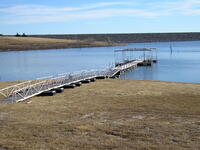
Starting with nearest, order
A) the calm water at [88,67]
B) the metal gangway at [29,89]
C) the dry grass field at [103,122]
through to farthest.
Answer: the dry grass field at [103,122], the metal gangway at [29,89], the calm water at [88,67]

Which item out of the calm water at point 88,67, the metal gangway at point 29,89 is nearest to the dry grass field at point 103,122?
the metal gangway at point 29,89

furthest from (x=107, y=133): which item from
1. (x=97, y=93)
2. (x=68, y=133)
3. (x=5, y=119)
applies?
(x=97, y=93)

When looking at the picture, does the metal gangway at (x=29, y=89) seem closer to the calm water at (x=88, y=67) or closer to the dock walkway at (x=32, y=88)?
the dock walkway at (x=32, y=88)

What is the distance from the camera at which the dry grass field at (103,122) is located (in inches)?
501

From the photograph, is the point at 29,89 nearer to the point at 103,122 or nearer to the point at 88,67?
the point at 103,122

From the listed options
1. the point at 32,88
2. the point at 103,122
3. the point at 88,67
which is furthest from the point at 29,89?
the point at 88,67

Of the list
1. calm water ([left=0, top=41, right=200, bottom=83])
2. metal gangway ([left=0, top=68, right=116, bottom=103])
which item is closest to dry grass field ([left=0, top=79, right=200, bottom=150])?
metal gangway ([left=0, top=68, right=116, bottom=103])

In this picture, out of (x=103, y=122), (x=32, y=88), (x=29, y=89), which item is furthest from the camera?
(x=32, y=88)

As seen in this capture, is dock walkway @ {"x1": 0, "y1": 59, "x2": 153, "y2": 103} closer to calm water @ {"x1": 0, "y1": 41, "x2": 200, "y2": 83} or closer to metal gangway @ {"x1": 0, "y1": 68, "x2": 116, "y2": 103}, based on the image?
metal gangway @ {"x1": 0, "y1": 68, "x2": 116, "y2": 103}

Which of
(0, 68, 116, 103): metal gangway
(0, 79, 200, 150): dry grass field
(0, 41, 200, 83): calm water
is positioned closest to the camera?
(0, 79, 200, 150): dry grass field

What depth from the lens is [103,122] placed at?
53.2 ft

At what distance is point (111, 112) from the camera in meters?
18.9

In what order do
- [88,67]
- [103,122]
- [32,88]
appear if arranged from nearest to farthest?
1. [103,122]
2. [32,88]
3. [88,67]

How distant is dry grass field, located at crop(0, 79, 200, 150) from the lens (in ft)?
41.8
